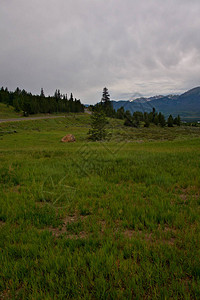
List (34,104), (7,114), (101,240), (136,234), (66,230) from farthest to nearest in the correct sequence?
(34,104)
(7,114)
(66,230)
(136,234)
(101,240)

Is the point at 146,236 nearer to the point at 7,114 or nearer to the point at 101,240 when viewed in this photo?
the point at 101,240

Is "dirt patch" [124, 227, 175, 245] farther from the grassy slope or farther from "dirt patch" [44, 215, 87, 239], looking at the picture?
the grassy slope

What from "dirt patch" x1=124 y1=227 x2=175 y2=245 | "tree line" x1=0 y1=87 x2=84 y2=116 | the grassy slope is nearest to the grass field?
"dirt patch" x1=124 y1=227 x2=175 y2=245

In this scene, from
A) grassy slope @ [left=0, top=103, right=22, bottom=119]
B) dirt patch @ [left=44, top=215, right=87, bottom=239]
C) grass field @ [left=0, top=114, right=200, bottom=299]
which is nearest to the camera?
grass field @ [left=0, top=114, right=200, bottom=299]

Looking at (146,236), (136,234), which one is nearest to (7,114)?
(136,234)

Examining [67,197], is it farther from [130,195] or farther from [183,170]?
[183,170]

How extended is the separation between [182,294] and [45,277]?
6.40ft

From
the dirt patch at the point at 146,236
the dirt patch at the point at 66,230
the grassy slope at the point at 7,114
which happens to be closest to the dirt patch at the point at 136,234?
the dirt patch at the point at 146,236

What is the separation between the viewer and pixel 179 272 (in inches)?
92.4

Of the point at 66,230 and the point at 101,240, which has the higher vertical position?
the point at 101,240

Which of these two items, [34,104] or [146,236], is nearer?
[146,236]

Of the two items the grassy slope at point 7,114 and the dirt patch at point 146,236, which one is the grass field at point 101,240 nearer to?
the dirt patch at point 146,236

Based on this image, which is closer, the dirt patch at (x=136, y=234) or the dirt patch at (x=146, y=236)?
the dirt patch at (x=146, y=236)

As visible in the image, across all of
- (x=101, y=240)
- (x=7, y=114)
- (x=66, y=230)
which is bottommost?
(x=66, y=230)
